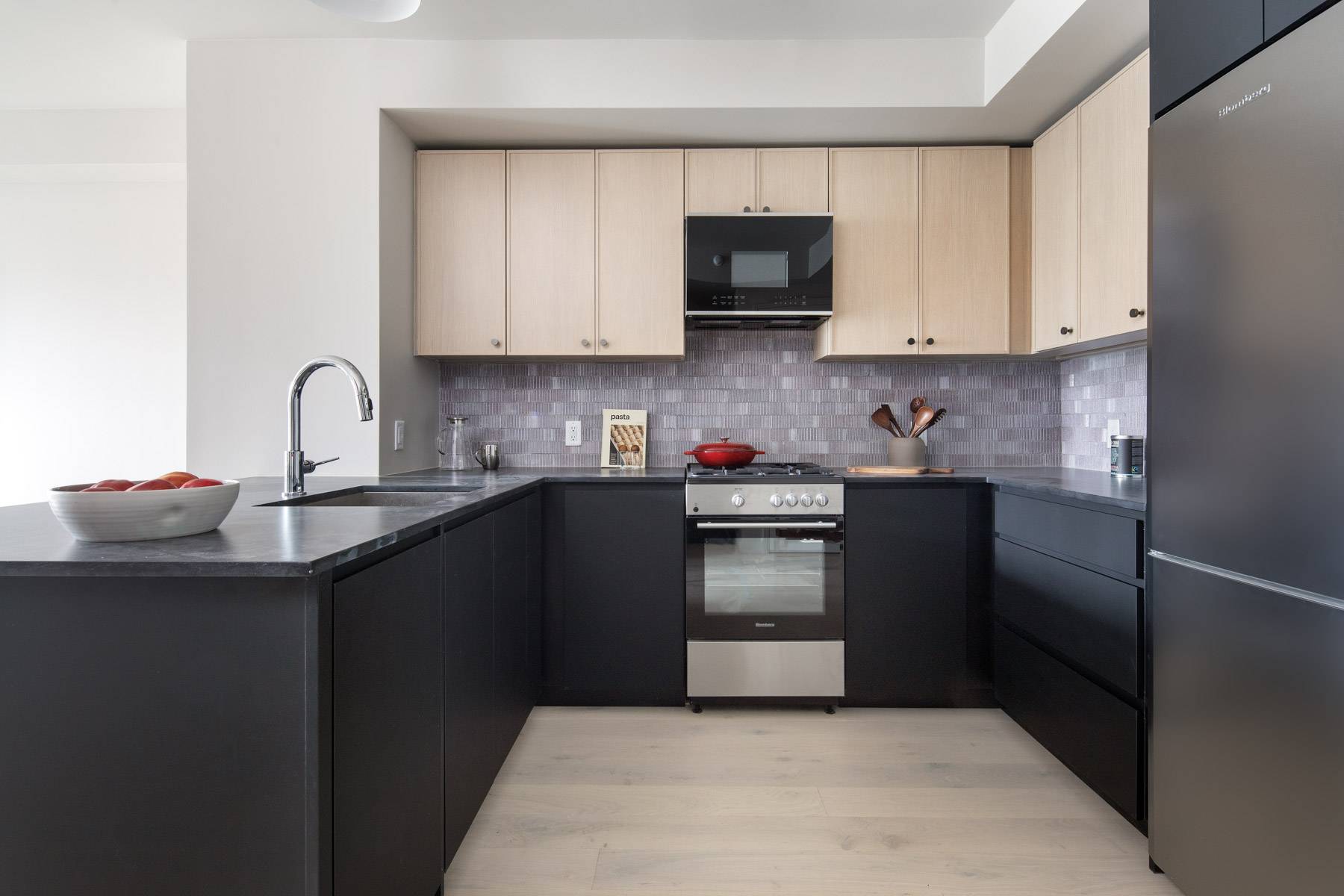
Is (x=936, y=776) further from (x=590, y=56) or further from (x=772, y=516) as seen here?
(x=590, y=56)

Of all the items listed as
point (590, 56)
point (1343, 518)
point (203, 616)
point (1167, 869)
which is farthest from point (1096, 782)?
point (590, 56)

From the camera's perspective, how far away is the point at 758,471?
2744 millimetres

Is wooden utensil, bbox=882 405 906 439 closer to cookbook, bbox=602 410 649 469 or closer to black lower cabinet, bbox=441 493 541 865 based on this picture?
cookbook, bbox=602 410 649 469

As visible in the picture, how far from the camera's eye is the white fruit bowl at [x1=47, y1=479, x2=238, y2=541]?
103 cm

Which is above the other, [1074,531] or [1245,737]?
[1074,531]

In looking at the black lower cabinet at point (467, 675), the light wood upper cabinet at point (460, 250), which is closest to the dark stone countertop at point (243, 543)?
the black lower cabinet at point (467, 675)

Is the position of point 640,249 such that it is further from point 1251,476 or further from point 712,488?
point 1251,476

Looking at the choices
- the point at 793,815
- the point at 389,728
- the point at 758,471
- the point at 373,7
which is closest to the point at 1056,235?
the point at 758,471

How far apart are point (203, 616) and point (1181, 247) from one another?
1866 millimetres

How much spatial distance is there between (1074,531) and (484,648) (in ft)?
5.57

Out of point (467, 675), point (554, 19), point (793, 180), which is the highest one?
point (554, 19)

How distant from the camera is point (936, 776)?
2121 millimetres

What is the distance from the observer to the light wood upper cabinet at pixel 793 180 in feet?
9.46

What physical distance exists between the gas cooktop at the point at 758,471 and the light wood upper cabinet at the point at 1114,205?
1.07 meters
